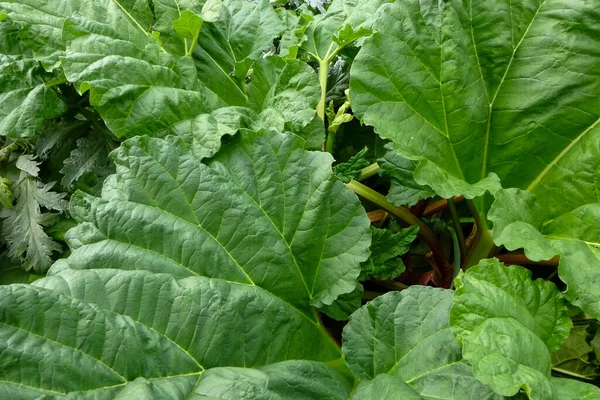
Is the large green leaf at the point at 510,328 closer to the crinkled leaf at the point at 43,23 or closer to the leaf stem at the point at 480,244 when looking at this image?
the leaf stem at the point at 480,244

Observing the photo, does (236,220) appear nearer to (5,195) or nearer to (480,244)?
(480,244)

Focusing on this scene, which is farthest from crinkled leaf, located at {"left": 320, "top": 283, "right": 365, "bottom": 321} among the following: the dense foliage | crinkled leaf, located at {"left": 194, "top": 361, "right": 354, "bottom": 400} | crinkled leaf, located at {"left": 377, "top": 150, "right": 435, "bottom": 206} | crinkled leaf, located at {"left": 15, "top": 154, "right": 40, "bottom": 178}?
crinkled leaf, located at {"left": 15, "top": 154, "right": 40, "bottom": 178}

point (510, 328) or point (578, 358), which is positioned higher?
point (510, 328)

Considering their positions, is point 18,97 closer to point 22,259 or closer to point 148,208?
point 22,259

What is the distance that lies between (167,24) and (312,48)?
0.33 metres

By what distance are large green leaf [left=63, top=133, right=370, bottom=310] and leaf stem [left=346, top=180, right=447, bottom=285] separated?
24 cm

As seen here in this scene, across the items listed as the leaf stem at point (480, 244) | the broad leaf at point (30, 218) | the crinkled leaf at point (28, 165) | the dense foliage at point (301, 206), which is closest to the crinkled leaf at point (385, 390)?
the dense foliage at point (301, 206)

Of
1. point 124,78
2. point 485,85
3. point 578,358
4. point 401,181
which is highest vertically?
point 124,78

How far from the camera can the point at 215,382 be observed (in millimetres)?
744

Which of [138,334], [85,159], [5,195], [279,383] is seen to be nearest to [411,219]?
[279,383]

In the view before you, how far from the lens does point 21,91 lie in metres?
1.20

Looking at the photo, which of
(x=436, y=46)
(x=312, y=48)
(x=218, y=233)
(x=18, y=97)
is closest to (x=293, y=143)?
(x=218, y=233)

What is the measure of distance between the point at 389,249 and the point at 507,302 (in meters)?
0.32

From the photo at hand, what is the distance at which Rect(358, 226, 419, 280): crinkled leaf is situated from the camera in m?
1.08
